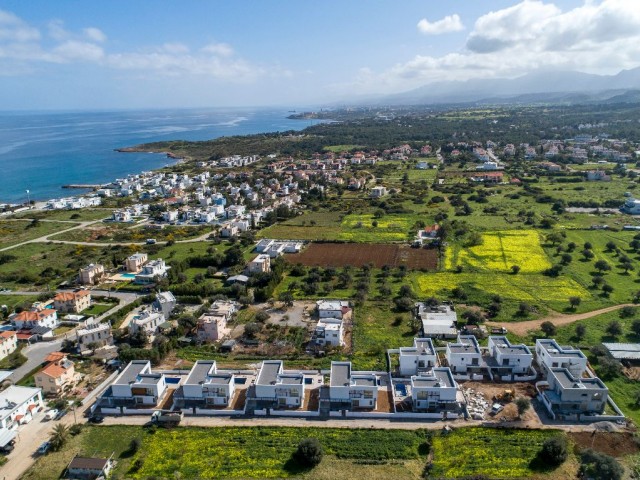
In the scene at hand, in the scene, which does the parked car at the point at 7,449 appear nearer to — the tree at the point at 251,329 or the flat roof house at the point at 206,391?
the flat roof house at the point at 206,391

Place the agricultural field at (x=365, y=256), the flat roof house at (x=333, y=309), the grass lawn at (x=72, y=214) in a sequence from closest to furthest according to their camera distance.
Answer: the flat roof house at (x=333, y=309) → the agricultural field at (x=365, y=256) → the grass lawn at (x=72, y=214)

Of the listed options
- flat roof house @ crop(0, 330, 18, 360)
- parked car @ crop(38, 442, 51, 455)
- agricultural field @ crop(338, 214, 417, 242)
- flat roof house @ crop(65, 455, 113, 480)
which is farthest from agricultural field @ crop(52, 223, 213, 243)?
flat roof house @ crop(65, 455, 113, 480)

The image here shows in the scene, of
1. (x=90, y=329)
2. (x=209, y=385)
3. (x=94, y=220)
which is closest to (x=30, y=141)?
(x=94, y=220)

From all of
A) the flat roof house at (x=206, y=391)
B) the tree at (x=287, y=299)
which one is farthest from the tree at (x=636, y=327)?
the flat roof house at (x=206, y=391)

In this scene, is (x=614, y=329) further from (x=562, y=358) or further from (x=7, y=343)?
(x=7, y=343)

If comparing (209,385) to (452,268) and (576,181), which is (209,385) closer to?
(452,268)

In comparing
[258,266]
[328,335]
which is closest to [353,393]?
[328,335]
